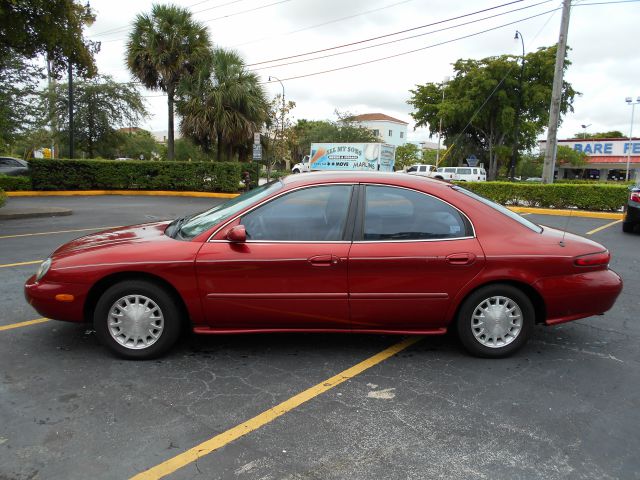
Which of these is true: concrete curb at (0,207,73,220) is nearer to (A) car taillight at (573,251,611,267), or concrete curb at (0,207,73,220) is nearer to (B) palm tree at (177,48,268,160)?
(B) palm tree at (177,48,268,160)

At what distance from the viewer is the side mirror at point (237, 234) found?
3.61 m

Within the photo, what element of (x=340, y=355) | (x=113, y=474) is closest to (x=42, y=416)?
(x=113, y=474)

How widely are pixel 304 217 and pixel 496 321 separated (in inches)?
68.4

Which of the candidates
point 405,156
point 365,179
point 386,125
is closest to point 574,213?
point 365,179

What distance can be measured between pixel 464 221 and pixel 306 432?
2.05 m

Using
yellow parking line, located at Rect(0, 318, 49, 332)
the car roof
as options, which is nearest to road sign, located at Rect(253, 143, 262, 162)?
yellow parking line, located at Rect(0, 318, 49, 332)

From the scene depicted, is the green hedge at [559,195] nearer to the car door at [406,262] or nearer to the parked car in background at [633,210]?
the parked car in background at [633,210]

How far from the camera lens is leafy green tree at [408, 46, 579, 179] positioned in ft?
117

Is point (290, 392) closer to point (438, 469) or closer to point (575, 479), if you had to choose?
point (438, 469)

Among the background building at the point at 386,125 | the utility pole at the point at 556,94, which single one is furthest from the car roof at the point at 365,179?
the background building at the point at 386,125

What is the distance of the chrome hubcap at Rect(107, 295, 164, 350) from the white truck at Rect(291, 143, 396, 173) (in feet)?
84.8

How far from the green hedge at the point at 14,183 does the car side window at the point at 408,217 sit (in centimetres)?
2108

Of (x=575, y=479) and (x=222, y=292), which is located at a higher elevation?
(x=222, y=292)

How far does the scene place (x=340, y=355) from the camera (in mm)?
3982
